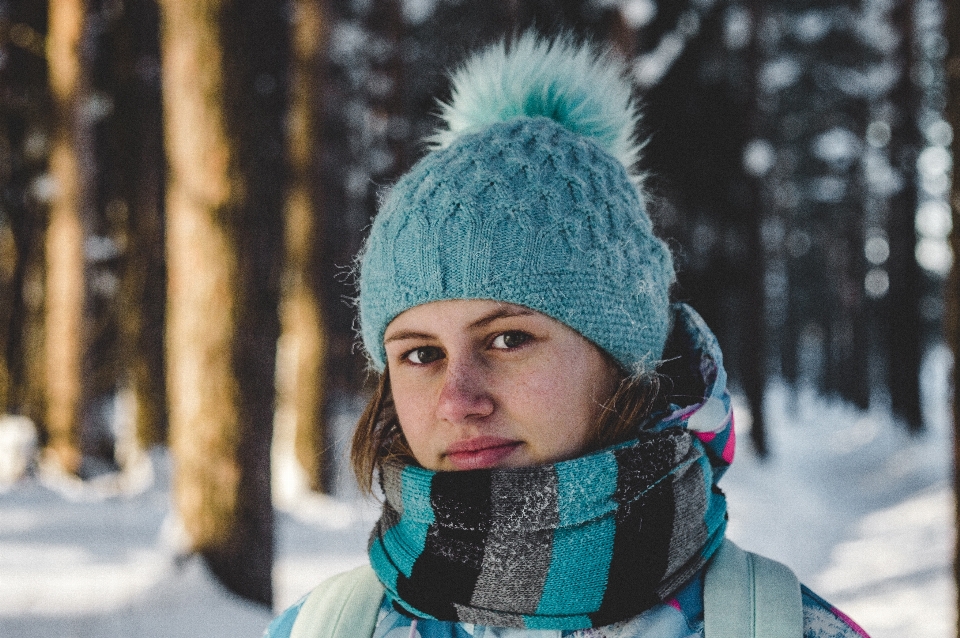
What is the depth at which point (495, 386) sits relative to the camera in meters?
1.46

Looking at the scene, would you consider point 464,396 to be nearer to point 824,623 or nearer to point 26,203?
point 824,623

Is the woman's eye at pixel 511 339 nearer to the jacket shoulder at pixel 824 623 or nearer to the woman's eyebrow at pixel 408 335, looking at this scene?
the woman's eyebrow at pixel 408 335

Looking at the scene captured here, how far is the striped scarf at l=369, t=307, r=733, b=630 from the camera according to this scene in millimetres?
1386

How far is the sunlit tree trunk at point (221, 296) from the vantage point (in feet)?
14.3

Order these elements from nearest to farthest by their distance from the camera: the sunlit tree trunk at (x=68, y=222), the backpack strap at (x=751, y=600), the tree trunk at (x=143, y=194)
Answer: the backpack strap at (x=751, y=600), the sunlit tree trunk at (x=68, y=222), the tree trunk at (x=143, y=194)

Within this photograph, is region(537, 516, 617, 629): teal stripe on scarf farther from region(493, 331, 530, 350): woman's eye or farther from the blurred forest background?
the blurred forest background

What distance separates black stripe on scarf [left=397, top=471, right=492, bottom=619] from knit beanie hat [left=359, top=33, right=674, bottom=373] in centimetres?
37

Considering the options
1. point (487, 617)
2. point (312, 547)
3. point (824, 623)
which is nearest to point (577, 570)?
point (487, 617)

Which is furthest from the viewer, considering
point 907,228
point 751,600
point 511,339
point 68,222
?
point 907,228

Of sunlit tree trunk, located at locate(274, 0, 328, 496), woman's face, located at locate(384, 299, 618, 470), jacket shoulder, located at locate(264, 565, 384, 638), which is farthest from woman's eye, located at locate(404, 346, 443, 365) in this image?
sunlit tree trunk, located at locate(274, 0, 328, 496)

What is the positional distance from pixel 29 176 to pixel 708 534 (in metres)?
15.3

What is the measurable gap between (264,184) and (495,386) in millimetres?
3525

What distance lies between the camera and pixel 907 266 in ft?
47.8

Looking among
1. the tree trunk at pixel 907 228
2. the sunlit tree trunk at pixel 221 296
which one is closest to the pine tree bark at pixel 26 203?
the sunlit tree trunk at pixel 221 296
